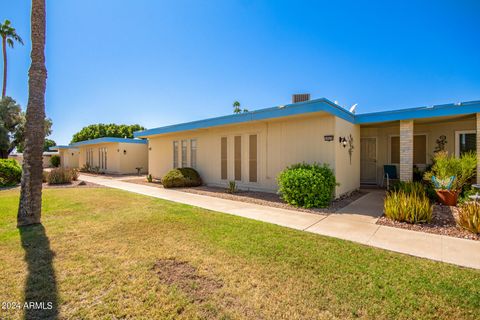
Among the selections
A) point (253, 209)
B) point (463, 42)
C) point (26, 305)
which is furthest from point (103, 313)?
point (463, 42)

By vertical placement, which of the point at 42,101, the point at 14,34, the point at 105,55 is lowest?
the point at 42,101

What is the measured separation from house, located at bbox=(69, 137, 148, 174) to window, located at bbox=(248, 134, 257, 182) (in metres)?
14.0

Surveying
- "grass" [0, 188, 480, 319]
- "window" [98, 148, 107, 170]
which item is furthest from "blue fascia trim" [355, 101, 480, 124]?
"window" [98, 148, 107, 170]

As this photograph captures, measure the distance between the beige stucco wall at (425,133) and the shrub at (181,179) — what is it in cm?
909

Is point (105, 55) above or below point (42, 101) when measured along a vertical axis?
above

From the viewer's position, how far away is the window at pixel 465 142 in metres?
9.03

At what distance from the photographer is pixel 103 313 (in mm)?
2270

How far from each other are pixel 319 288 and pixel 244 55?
1153 cm

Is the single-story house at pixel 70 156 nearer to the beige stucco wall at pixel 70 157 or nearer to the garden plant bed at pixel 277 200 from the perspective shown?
the beige stucco wall at pixel 70 157

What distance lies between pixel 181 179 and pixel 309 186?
6.94 metres

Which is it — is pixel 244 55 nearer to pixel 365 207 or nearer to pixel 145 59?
pixel 145 59

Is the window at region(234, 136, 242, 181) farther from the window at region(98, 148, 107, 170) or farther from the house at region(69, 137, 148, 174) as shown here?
the window at region(98, 148, 107, 170)

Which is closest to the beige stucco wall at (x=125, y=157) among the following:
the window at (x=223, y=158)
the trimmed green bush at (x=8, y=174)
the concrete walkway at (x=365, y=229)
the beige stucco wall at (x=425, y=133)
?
the trimmed green bush at (x=8, y=174)

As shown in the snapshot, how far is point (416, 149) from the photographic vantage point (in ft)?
34.9
